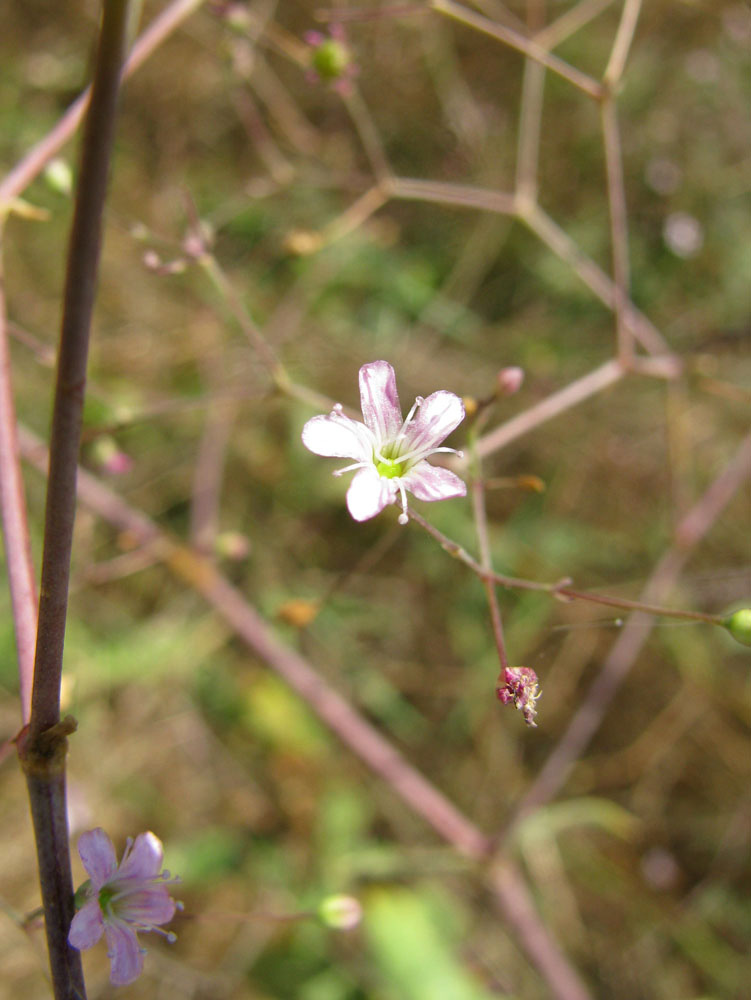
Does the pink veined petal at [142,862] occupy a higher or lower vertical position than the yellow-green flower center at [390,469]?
lower

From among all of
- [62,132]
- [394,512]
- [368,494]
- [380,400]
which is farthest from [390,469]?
[394,512]

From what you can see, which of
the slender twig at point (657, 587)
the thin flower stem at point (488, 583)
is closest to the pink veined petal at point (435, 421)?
the thin flower stem at point (488, 583)

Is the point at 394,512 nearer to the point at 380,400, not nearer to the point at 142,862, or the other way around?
the point at 380,400

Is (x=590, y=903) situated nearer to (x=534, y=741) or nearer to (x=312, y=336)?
(x=534, y=741)

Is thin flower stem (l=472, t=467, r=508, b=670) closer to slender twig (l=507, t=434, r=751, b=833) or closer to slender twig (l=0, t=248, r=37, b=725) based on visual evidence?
slender twig (l=0, t=248, r=37, b=725)

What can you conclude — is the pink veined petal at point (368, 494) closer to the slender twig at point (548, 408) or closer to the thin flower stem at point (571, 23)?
the slender twig at point (548, 408)

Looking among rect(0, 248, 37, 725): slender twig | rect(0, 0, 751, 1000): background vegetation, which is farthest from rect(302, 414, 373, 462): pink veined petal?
rect(0, 0, 751, 1000): background vegetation
